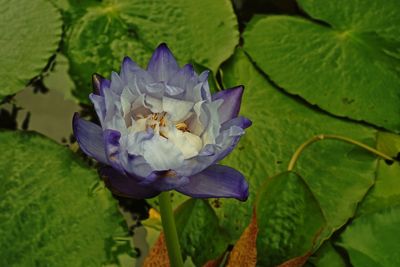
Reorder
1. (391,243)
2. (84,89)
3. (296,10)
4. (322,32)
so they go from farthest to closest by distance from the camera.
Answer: (296,10) < (322,32) < (84,89) < (391,243)

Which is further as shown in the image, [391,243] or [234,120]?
[391,243]

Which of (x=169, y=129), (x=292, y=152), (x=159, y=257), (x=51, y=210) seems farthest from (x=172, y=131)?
(x=292, y=152)

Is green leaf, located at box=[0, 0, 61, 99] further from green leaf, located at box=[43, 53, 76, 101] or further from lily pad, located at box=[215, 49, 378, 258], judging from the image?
lily pad, located at box=[215, 49, 378, 258]

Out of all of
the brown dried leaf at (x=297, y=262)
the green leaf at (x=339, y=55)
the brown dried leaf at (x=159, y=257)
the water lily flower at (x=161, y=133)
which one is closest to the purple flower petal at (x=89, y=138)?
the water lily flower at (x=161, y=133)

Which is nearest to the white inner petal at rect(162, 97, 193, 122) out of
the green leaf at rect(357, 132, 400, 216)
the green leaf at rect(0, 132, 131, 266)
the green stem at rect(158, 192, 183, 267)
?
the green stem at rect(158, 192, 183, 267)

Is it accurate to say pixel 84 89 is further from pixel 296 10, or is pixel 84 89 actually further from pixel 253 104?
pixel 296 10

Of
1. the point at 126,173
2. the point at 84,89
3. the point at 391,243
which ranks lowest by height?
the point at 391,243

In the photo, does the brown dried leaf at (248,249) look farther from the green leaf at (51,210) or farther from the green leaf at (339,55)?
the green leaf at (339,55)

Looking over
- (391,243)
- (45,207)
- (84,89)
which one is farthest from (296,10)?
(45,207)
